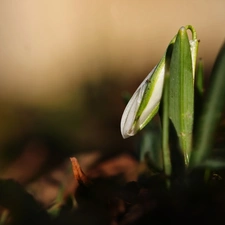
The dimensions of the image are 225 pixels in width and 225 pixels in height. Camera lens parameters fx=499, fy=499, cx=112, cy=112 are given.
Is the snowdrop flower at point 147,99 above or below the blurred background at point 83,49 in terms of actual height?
above

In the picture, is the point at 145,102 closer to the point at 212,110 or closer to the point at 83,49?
the point at 212,110

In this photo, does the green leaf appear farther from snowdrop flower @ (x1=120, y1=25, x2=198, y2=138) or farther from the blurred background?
the blurred background

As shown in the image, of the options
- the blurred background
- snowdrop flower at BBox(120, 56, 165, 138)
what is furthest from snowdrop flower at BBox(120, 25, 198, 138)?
the blurred background

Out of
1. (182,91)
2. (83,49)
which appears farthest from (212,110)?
(83,49)

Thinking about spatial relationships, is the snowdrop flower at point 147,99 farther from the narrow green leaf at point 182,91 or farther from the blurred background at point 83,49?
the blurred background at point 83,49

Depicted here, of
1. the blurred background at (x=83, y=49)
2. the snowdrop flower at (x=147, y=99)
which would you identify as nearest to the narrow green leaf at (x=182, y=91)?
the snowdrop flower at (x=147, y=99)

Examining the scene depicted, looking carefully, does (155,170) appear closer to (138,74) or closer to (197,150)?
(197,150)
